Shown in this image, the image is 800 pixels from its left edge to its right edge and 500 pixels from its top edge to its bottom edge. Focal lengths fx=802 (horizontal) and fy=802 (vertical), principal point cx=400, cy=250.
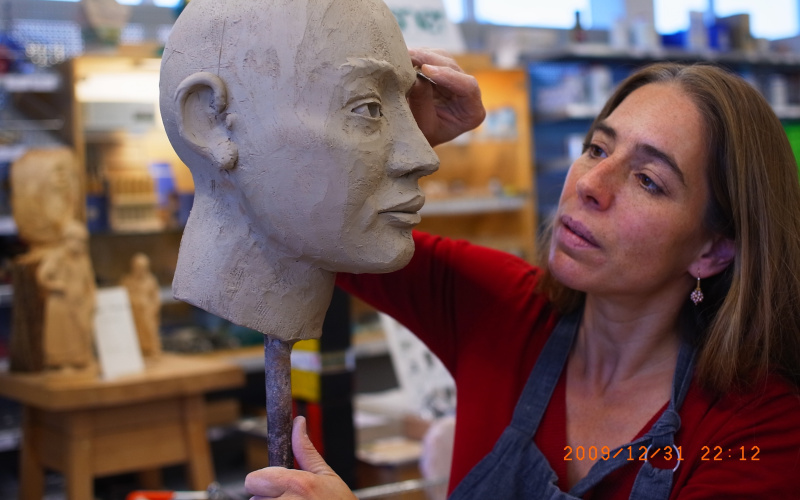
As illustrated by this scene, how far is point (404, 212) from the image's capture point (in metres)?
1.16

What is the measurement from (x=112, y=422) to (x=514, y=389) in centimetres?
205

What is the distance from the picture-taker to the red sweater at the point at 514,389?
4.16ft

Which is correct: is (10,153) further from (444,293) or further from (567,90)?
(567,90)

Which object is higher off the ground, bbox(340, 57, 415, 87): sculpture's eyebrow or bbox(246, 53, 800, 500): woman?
bbox(340, 57, 415, 87): sculpture's eyebrow

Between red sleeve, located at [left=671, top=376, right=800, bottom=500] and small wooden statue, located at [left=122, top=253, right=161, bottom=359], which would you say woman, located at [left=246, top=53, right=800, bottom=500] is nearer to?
red sleeve, located at [left=671, top=376, right=800, bottom=500]

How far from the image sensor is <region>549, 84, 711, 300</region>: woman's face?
4.43 feet

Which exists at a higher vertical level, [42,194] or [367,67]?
[367,67]

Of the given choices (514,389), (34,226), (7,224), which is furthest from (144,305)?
(514,389)

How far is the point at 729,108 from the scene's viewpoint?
1372 mm

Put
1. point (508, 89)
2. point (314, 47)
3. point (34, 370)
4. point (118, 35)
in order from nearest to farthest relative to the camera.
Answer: point (314, 47)
point (34, 370)
point (118, 35)
point (508, 89)

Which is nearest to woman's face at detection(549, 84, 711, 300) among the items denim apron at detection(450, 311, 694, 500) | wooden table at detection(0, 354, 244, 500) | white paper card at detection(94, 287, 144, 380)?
denim apron at detection(450, 311, 694, 500)

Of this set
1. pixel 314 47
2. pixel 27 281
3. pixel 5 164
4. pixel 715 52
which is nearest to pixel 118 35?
pixel 5 164

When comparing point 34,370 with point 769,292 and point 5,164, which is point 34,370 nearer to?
point 5,164

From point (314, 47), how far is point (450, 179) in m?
3.93
